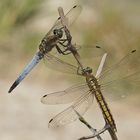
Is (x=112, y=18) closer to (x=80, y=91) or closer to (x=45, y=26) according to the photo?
(x=45, y=26)

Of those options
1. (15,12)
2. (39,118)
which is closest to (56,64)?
(39,118)

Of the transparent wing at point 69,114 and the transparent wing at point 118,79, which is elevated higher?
the transparent wing at point 118,79

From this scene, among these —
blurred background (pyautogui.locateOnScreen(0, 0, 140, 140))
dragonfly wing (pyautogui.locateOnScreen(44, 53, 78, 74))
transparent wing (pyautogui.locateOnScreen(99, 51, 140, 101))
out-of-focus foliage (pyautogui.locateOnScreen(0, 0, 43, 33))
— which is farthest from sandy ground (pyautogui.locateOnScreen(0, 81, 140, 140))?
dragonfly wing (pyautogui.locateOnScreen(44, 53, 78, 74))

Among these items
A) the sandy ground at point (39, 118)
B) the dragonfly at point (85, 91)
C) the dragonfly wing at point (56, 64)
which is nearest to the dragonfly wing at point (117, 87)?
the dragonfly at point (85, 91)

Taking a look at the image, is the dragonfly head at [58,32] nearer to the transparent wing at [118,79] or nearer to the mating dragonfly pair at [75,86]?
the mating dragonfly pair at [75,86]

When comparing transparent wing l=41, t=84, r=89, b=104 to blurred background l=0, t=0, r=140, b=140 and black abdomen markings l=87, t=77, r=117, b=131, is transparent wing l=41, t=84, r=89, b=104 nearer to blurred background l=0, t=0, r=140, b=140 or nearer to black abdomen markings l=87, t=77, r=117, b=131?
black abdomen markings l=87, t=77, r=117, b=131

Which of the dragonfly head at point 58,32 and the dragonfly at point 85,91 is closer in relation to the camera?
the dragonfly head at point 58,32

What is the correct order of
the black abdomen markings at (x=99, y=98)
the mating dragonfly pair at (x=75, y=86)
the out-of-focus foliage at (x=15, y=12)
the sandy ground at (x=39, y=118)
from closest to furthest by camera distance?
the black abdomen markings at (x=99, y=98) → the mating dragonfly pair at (x=75, y=86) → the sandy ground at (x=39, y=118) → the out-of-focus foliage at (x=15, y=12)

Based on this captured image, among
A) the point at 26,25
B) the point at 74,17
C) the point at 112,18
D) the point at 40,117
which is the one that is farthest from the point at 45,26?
the point at 74,17
